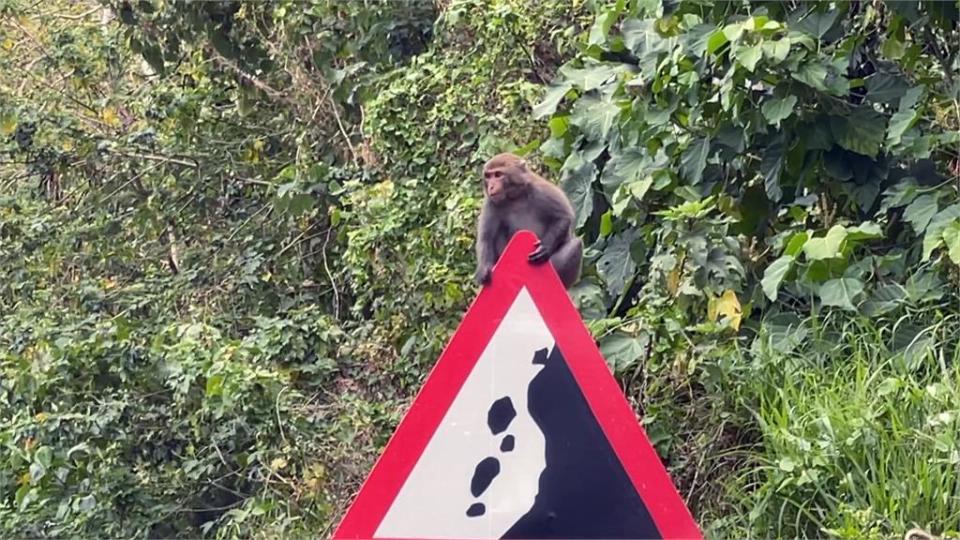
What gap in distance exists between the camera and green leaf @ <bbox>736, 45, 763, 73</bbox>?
14.8ft

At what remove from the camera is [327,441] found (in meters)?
5.69

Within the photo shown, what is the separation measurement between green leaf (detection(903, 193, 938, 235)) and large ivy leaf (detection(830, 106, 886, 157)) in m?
0.24

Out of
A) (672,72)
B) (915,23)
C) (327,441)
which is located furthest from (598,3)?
(327,441)

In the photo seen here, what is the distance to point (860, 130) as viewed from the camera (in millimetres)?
4852

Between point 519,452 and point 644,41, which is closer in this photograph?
point 519,452

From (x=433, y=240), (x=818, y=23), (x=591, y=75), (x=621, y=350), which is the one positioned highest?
(x=818, y=23)

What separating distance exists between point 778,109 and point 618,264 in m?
0.92

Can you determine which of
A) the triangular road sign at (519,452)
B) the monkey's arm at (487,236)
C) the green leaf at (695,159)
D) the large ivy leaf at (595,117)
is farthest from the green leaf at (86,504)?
the triangular road sign at (519,452)

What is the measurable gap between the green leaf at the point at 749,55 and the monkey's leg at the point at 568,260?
86 cm

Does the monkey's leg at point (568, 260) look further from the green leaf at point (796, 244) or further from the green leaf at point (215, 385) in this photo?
the green leaf at point (215, 385)

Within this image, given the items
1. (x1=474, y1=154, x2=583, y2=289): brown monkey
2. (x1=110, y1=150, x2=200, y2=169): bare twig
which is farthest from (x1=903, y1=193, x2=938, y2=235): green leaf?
(x1=110, y1=150, x2=200, y2=169): bare twig

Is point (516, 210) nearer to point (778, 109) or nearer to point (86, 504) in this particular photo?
point (778, 109)

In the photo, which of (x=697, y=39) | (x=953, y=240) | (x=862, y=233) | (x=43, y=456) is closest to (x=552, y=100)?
(x=697, y=39)

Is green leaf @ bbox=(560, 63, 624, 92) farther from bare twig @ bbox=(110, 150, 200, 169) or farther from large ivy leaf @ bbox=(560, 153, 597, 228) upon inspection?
bare twig @ bbox=(110, 150, 200, 169)
